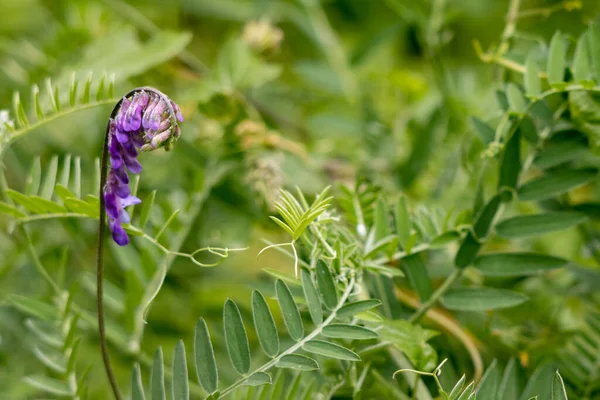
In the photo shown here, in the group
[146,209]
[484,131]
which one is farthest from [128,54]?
[484,131]

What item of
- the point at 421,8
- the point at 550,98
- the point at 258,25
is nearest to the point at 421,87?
the point at 421,8

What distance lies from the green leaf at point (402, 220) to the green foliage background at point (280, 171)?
0.4 inches

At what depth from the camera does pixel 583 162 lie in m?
0.73

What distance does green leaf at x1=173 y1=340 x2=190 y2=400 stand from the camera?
507 millimetres

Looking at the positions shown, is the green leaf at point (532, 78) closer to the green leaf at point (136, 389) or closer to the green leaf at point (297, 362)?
the green leaf at point (297, 362)

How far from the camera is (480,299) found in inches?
23.5

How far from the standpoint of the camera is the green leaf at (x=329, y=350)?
1.54 feet

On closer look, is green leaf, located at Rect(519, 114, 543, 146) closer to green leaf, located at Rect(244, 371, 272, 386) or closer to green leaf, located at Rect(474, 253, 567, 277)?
green leaf, located at Rect(474, 253, 567, 277)

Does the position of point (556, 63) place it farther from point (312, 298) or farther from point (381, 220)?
point (312, 298)

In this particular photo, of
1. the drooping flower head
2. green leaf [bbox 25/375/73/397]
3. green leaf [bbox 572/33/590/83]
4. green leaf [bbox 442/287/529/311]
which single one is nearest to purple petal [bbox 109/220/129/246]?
the drooping flower head

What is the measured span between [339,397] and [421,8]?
2.05 ft

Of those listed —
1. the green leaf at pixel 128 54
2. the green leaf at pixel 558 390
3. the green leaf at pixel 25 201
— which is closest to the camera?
the green leaf at pixel 558 390

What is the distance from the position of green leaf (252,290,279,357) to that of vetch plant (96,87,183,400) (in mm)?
115

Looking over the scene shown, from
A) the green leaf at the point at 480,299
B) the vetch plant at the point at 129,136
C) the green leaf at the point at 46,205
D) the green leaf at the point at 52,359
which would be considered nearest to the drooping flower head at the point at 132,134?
the vetch plant at the point at 129,136
